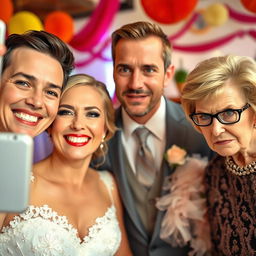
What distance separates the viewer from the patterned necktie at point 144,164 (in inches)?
70.4

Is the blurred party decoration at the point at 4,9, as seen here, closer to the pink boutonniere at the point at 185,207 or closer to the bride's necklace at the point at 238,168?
the pink boutonniere at the point at 185,207

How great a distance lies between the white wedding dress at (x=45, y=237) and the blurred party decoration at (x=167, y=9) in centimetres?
169

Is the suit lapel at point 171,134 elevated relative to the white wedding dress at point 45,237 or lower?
elevated

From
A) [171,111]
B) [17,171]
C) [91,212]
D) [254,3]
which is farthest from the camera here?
[254,3]

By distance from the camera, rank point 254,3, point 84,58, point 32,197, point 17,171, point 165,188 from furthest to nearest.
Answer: point 84,58
point 254,3
point 165,188
point 32,197
point 17,171

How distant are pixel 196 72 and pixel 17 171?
0.85m

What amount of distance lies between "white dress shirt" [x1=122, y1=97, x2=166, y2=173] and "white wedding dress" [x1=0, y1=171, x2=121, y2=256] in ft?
1.58

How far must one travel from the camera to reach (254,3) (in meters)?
2.06

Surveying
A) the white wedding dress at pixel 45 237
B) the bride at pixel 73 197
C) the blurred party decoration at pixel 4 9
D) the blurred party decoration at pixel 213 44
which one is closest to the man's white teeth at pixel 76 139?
the bride at pixel 73 197

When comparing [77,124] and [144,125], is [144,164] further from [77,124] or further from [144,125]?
[77,124]

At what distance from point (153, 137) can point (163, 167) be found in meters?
0.17

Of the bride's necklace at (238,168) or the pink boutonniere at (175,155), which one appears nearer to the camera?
the bride's necklace at (238,168)

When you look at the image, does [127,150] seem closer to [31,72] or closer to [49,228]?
[49,228]

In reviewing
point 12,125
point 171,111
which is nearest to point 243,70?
point 171,111
